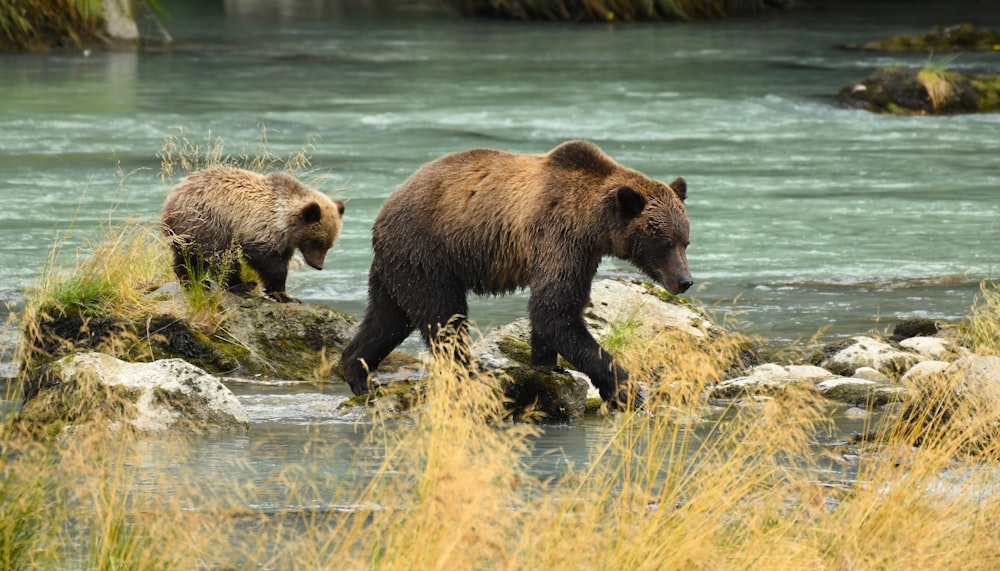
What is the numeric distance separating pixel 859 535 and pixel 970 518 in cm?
44

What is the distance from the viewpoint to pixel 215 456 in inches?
258

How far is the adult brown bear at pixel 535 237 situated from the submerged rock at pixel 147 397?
1093mm

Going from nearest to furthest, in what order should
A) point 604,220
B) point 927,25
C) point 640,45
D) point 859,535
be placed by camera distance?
point 859,535
point 604,220
point 640,45
point 927,25

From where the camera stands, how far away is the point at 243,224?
28.6 ft

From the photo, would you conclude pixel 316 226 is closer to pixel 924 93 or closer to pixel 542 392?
pixel 542 392

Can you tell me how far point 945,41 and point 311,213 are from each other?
71.4ft

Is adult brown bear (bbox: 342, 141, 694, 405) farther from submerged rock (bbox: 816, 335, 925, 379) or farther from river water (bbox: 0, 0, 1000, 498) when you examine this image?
submerged rock (bbox: 816, 335, 925, 379)

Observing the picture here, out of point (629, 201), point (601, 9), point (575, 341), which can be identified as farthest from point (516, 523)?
point (601, 9)

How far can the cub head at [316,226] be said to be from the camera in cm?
894

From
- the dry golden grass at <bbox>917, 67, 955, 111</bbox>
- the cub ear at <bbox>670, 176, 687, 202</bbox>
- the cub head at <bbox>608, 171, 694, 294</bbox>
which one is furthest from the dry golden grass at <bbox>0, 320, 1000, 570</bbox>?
the dry golden grass at <bbox>917, 67, 955, 111</bbox>

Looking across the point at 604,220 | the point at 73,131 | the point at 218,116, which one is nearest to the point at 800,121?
the point at 218,116

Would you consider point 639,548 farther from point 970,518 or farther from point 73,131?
point 73,131

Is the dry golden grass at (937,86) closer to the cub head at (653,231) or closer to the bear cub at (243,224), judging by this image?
the bear cub at (243,224)

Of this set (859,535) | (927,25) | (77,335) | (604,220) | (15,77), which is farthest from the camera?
(927,25)
